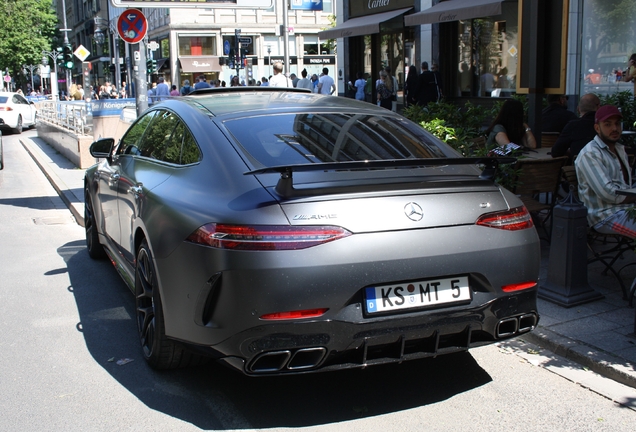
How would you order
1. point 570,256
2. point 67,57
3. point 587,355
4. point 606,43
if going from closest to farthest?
point 587,355
point 570,256
point 606,43
point 67,57

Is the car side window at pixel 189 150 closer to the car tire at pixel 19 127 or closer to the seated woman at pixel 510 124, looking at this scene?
the seated woman at pixel 510 124

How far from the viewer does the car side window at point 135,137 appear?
17.4 feet

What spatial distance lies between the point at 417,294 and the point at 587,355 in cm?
150

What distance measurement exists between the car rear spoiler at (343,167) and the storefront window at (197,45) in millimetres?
47053

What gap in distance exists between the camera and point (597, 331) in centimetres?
465

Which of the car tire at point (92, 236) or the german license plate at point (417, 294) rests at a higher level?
the german license plate at point (417, 294)

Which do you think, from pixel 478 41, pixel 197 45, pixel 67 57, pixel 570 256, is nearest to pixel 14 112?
pixel 67 57

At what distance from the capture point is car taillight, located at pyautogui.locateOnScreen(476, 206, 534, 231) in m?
3.57

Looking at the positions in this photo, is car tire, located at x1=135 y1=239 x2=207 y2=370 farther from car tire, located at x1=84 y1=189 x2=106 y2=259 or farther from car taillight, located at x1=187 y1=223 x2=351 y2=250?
car tire, located at x1=84 y1=189 x2=106 y2=259

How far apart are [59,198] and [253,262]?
9.74 m

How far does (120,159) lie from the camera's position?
5.53 metres

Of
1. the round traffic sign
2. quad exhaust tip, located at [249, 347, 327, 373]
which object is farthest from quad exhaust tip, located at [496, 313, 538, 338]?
the round traffic sign

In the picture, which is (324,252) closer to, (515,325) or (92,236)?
(515,325)

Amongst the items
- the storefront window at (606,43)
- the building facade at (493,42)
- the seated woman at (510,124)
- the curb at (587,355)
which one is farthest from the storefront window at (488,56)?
the curb at (587,355)
